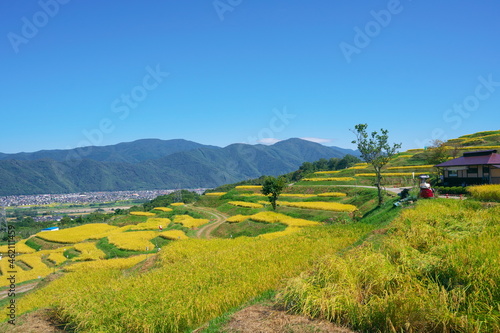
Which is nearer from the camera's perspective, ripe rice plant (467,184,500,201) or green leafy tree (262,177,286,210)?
ripe rice plant (467,184,500,201)

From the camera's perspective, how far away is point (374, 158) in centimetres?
3444

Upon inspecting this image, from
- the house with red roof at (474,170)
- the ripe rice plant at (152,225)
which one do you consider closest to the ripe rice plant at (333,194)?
the house with red roof at (474,170)

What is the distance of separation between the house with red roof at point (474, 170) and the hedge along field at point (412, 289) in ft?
77.3

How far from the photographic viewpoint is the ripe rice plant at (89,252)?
119 ft

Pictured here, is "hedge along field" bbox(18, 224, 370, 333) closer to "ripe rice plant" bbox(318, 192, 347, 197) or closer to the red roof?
the red roof

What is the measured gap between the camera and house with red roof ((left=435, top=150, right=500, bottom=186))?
28.0 meters

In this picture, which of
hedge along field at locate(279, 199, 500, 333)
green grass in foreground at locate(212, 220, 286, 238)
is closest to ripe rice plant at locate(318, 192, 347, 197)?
green grass in foreground at locate(212, 220, 286, 238)

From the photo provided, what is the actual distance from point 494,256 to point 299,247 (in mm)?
9946

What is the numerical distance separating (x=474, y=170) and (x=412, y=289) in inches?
1169

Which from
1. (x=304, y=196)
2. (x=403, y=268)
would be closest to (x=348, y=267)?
(x=403, y=268)

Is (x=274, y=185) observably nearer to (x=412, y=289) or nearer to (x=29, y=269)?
(x=29, y=269)

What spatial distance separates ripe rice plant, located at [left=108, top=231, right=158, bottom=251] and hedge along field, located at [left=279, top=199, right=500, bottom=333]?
33.4 metres

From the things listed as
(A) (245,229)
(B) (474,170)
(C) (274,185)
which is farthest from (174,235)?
(B) (474,170)

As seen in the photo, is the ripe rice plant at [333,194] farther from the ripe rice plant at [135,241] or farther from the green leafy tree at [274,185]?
the ripe rice plant at [135,241]
